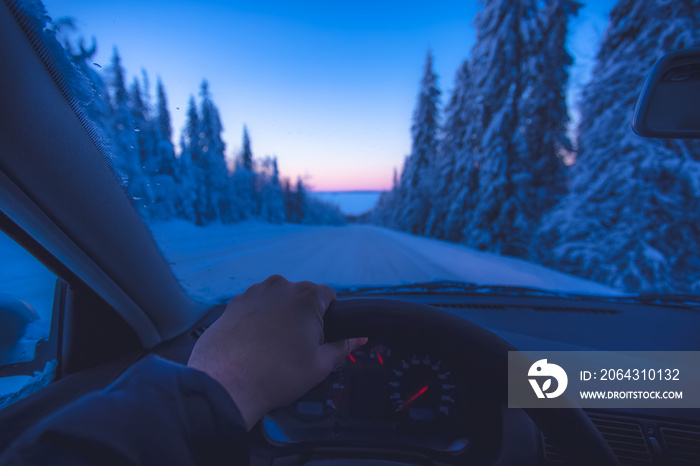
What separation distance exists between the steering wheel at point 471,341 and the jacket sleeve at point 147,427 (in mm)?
425

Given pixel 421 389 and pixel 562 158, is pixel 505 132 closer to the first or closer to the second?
pixel 562 158

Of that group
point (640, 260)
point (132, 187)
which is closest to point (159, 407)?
point (132, 187)

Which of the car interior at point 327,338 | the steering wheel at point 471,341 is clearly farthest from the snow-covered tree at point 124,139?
the steering wheel at point 471,341

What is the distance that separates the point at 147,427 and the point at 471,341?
3.18 feet

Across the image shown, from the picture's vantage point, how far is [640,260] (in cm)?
661

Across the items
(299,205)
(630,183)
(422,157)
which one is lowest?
(299,205)

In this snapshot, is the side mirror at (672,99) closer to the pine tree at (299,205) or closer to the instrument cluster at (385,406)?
the instrument cluster at (385,406)

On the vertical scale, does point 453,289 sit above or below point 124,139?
below

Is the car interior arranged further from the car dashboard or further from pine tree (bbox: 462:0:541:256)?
pine tree (bbox: 462:0:541:256)

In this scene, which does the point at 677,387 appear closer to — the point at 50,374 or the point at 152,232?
the point at 152,232

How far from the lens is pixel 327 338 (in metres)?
1.11

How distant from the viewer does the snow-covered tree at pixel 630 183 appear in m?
6.27

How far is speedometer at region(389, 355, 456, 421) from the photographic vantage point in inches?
80.4

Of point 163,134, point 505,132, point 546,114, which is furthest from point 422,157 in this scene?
point 163,134
